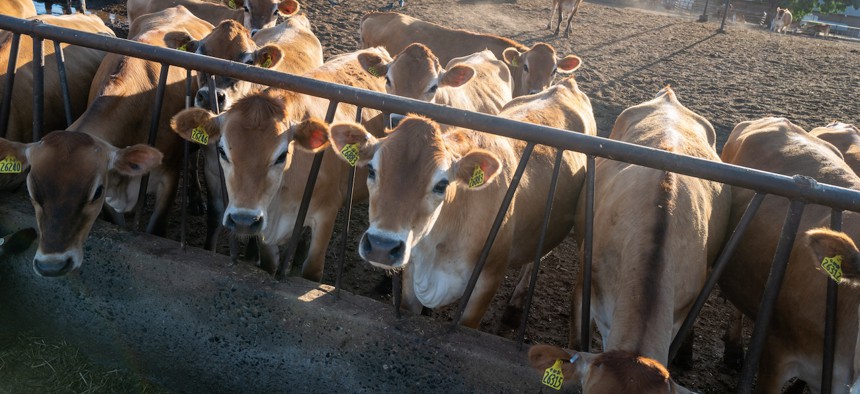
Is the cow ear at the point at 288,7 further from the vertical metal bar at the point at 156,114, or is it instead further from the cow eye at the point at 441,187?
the cow eye at the point at 441,187

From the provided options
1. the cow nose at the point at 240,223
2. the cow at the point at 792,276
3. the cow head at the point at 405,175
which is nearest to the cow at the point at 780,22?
the cow at the point at 792,276

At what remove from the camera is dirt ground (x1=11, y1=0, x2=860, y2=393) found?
5.21 metres

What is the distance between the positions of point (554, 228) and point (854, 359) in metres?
2.02

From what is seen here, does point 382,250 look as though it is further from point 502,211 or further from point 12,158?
point 12,158

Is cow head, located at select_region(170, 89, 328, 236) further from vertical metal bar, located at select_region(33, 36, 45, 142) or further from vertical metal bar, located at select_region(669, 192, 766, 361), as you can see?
vertical metal bar, located at select_region(669, 192, 766, 361)

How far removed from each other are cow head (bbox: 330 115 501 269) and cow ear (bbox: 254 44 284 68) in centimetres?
221

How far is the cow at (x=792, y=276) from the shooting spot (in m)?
3.60

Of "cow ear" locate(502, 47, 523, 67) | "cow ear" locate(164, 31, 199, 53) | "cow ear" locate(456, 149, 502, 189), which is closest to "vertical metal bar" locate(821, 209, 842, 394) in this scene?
"cow ear" locate(456, 149, 502, 189)

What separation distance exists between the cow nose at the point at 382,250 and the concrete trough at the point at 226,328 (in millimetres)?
516

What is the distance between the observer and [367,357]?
3.61 metres

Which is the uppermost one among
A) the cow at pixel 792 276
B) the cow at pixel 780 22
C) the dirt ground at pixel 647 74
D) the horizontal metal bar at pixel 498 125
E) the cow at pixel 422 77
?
the horizontal metal bar at pixel 498 125

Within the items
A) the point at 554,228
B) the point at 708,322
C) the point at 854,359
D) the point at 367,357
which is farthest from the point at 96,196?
the point at 708,322

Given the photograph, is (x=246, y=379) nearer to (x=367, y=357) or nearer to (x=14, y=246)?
(x=367, y=357)

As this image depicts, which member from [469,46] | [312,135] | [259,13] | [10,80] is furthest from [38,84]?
[469,46]
